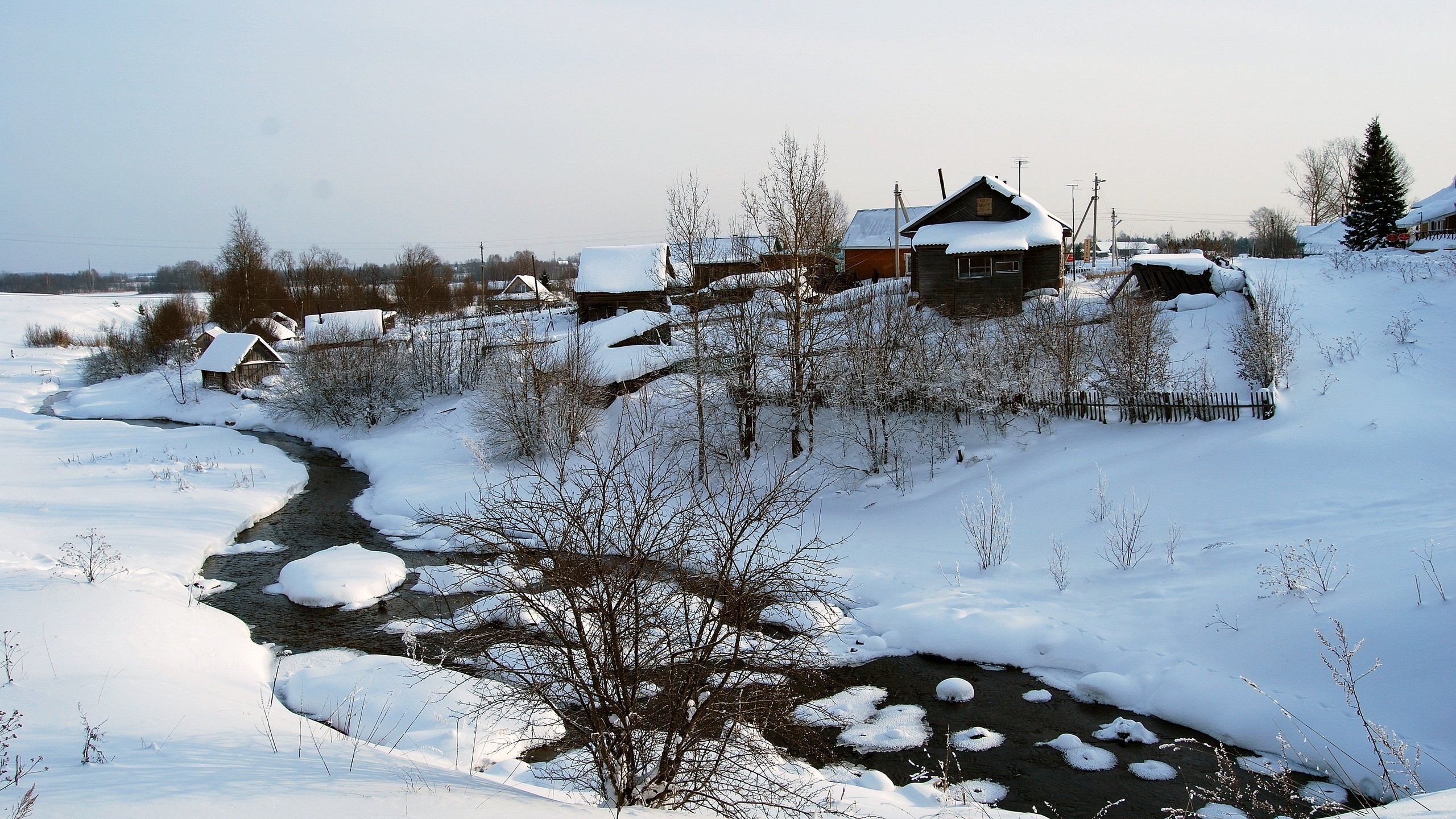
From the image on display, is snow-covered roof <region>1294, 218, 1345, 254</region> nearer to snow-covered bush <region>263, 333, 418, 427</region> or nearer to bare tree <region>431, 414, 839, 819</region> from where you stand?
bare tree <region>431, 414, 839, 819</region>

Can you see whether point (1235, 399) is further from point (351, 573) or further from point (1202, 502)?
point (351, 573)

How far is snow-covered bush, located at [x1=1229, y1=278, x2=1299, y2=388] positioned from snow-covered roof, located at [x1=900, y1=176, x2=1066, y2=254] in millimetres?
7859

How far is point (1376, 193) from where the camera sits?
3734cm

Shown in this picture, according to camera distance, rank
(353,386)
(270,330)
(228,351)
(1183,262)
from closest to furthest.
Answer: (1183,262) → (353,386) → (228,351) → (270,330)

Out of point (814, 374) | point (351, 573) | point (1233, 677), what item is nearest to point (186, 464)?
point (351, 573)

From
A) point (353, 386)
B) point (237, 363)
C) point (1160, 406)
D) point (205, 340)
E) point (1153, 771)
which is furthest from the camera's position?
point (205, 340)

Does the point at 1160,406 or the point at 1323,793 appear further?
the point at 1160,406

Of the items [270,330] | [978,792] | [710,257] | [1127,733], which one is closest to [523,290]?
[270,330]

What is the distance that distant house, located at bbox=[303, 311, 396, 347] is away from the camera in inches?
1501

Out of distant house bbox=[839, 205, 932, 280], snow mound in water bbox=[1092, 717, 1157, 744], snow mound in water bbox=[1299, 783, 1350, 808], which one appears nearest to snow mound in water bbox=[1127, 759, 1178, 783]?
snow mound in water bbox=[1092, 717, 1157, 744]

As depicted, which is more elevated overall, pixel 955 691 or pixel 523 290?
pixel 523 290

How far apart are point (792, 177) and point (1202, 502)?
1292 cm

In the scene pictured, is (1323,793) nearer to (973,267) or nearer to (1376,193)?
(973,267)

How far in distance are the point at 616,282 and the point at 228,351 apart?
2224 cm
